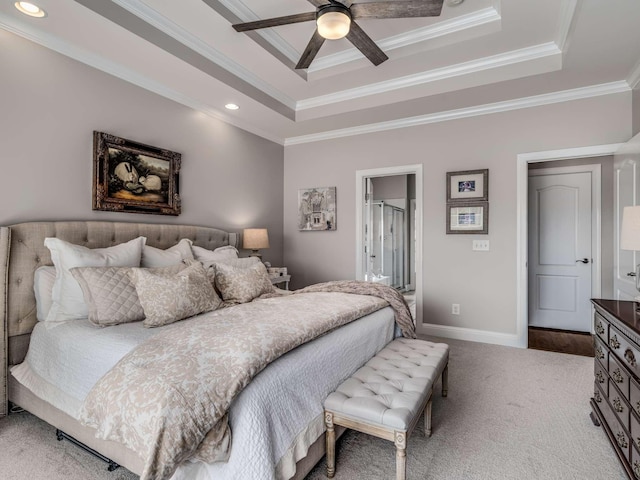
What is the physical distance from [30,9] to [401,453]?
326 centimetres

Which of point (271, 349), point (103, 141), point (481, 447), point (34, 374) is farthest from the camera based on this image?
point (103, 141)

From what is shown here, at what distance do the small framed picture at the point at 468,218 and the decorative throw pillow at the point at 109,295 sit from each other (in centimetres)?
328

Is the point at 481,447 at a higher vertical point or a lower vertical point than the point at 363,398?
lower

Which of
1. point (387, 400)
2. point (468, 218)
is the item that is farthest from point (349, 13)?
point (468, 218)

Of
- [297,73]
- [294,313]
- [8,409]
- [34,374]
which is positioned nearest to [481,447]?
[294,313]

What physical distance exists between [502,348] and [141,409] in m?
3.55

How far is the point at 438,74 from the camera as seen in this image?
337cm

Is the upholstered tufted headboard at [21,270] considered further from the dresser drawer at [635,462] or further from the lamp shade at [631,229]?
the lamp shade at [631,229]

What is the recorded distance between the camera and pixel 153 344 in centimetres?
158

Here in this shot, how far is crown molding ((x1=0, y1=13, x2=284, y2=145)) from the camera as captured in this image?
2.34 meters

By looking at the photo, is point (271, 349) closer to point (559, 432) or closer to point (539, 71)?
point (559, 432)

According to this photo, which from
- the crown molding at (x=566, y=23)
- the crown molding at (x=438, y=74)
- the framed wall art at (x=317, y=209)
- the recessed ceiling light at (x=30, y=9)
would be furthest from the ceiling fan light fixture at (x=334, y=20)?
the framed wall art at (x=317, y=209)

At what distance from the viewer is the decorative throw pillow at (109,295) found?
2.04 m

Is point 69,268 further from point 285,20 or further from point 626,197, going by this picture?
point 626,197
